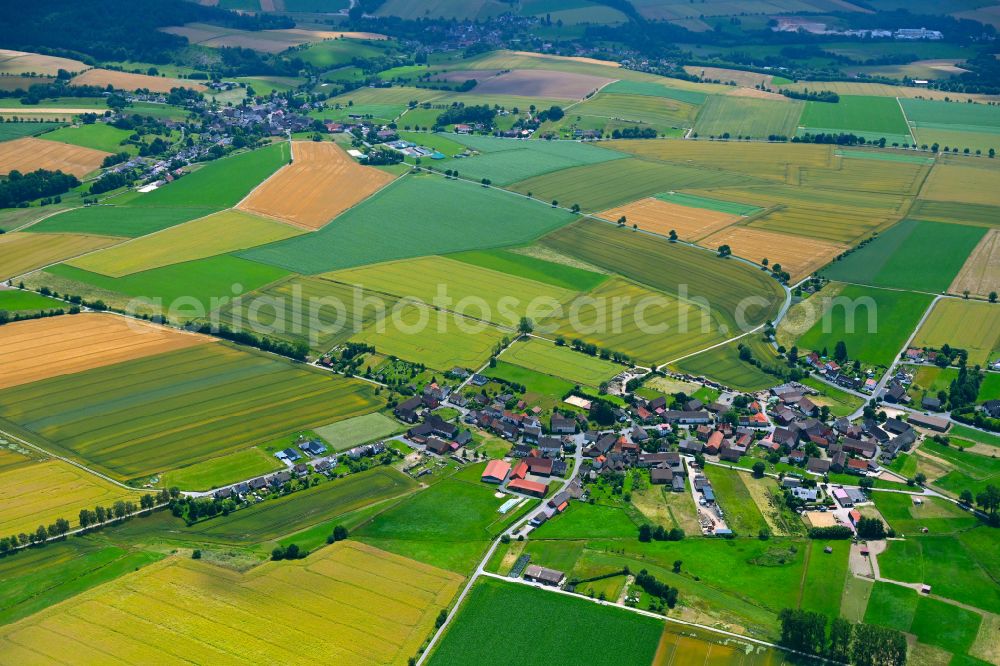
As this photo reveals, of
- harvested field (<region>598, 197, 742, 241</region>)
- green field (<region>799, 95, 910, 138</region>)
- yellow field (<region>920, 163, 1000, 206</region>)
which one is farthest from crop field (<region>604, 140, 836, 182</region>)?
yellow field (<region>920, 163, 1000, 206</region>)

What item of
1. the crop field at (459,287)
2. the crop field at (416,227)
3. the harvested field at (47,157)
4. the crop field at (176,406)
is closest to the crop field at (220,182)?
the harvested field at (47,157)

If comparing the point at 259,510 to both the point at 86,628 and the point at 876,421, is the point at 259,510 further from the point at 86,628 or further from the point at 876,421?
Result: the point at 876,421

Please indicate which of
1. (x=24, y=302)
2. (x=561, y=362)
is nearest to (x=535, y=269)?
(x=561, y=362)

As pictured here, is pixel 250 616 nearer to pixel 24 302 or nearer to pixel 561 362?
pixel 561 362

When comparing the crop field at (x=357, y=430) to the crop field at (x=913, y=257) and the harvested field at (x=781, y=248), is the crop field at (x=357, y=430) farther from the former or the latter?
the crop field at (x=913, y=257)

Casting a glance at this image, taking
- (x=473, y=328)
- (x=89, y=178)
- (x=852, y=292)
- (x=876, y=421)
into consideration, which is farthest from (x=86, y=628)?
(x=89, y=178)
